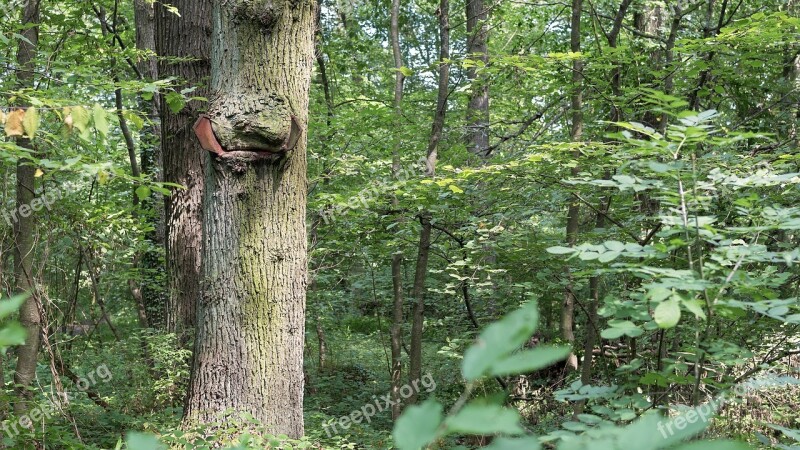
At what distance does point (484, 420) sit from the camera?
24.5 inches

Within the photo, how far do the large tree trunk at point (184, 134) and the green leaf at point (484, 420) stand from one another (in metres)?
5.48

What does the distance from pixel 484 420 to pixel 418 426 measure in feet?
0.21

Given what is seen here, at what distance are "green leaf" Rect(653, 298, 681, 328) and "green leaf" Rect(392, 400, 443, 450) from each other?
1.23 m

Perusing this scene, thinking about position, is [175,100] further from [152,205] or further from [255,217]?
[152,205]

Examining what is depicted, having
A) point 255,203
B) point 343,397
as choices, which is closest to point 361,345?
point 343,397

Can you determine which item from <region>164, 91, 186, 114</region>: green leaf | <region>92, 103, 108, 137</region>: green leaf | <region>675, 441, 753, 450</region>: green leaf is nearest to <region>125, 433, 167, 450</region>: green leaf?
<region>675, 441, 753, 450</region>: green leaf

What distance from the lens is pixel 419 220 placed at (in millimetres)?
6543

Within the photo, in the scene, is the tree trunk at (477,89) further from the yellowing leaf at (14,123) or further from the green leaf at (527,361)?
the green leaf at (527,361)

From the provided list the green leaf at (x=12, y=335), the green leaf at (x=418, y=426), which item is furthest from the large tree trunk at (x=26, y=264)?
the green leaf at (x=418, y=426)

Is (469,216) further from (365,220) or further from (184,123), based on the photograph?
(184,123)

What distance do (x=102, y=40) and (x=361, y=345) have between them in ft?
24.2

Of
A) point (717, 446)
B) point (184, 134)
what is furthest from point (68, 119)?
point (184, 134)

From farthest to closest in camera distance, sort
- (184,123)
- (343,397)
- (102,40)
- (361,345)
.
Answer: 1. (361,345)
2. (343,397)
3. (102,40)
4. (184,123)

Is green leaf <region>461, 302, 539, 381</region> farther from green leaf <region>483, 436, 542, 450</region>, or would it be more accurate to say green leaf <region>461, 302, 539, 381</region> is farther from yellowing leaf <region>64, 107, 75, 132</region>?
yellowing leaf <region>64, 107, 75, 132</region>
